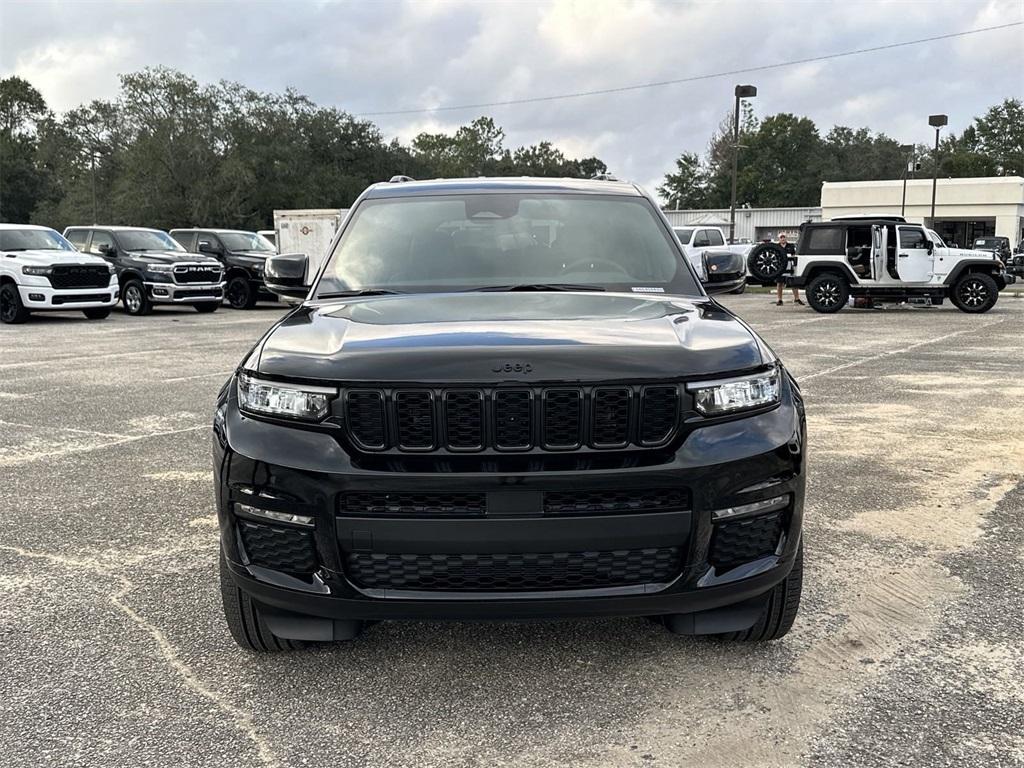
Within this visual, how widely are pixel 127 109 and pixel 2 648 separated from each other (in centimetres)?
5066

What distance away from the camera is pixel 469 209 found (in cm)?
400

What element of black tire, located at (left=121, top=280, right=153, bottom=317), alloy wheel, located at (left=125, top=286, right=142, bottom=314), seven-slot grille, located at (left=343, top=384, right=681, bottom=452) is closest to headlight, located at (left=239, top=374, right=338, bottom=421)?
seven-slot grille, located at (left=343, top=384, right=681, bottom=452)

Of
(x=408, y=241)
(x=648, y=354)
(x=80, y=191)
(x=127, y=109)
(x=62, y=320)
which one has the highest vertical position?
(x=127, y=109)

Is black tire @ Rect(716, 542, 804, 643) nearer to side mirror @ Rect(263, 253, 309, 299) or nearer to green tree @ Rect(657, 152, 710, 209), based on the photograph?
side mirror @ Rect(263, 253, 309, 299)

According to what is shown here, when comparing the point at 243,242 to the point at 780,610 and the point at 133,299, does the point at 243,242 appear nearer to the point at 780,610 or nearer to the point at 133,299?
the point at 133,299

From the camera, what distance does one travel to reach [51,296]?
53.9ft

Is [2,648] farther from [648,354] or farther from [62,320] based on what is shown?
[62,320]

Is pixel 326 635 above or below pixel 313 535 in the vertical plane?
below

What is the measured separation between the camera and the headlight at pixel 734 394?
254 centimetres

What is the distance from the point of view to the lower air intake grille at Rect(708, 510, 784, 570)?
253 centimetres

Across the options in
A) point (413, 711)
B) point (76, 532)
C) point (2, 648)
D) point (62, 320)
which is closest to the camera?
point (413, 711)

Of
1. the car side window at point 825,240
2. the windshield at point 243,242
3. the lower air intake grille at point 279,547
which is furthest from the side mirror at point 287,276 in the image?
the windshield at point 243,242

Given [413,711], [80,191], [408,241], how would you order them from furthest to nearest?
[80,191], [408,241], [413,711]

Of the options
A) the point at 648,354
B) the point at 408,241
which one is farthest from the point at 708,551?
the point at 408,241
